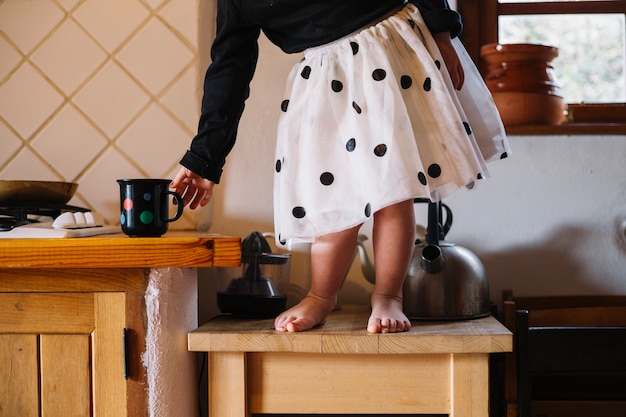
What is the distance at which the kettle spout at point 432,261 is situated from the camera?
130cm

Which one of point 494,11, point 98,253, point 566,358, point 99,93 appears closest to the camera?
point 98,253

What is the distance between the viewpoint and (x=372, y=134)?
1.15 meters

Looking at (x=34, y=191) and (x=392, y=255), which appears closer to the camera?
(x=392, y=255)

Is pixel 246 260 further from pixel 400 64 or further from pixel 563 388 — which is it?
pixel 563 388

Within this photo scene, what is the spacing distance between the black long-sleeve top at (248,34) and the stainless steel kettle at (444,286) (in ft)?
1.32

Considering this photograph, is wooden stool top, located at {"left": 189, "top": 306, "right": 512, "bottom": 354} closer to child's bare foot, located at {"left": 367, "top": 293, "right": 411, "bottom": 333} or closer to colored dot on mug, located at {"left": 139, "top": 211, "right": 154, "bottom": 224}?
child's bare foot, located at {"left": 367, "top": 293, "right": 411, "bottom": 333}

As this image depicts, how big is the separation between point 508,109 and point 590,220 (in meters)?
0.32

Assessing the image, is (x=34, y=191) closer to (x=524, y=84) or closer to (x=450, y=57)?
(x=450, y=57)

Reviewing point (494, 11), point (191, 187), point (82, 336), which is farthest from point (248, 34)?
point (494, 11)

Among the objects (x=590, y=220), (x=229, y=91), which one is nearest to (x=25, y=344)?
(x=229, y=91)

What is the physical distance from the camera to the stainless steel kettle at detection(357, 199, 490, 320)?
4.23ft

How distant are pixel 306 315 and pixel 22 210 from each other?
1.88ft

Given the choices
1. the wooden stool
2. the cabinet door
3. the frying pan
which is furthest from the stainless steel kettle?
the frying pan

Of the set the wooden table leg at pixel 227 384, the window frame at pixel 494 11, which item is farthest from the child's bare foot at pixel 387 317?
the window frame at pixel 494 11
